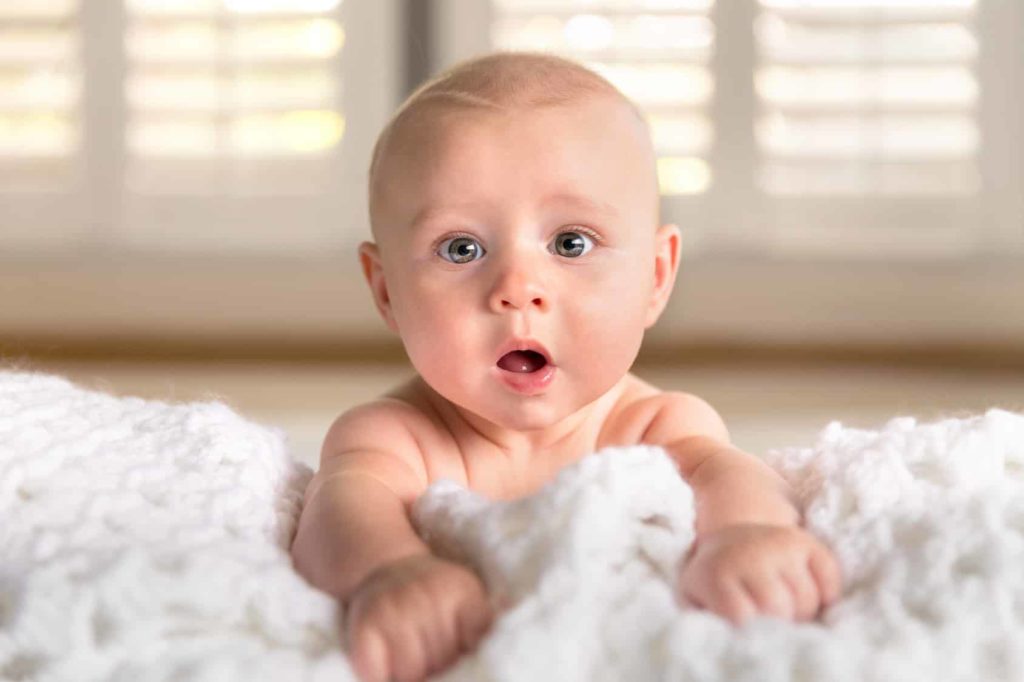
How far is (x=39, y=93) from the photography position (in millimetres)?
2268

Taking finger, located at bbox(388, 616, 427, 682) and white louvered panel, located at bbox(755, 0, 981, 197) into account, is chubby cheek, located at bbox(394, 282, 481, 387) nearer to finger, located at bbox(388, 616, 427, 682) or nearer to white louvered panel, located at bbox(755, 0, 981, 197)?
finger, located at bbox(388, 616, 427, 682)

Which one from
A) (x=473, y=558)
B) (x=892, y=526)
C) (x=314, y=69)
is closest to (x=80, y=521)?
(x=473, y=558)

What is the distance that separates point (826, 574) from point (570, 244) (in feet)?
0.98

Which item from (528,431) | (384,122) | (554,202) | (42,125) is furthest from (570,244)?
(42,125)

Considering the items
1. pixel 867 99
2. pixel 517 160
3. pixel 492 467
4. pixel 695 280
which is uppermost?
pixel 517 160

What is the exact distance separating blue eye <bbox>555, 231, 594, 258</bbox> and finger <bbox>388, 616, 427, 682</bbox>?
1.07 ft

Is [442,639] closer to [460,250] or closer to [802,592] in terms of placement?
[802,592]

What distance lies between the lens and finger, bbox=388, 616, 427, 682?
58 cm

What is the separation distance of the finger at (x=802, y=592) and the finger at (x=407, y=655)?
182 millimetres

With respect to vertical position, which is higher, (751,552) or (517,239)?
(517,239)

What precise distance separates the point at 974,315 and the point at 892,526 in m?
1.52

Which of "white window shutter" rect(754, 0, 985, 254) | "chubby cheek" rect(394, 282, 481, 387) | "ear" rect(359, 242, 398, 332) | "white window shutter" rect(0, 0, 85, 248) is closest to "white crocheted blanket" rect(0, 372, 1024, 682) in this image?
"chubby cheek" rect(394, 282, 481, 387)

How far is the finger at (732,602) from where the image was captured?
1.92ft

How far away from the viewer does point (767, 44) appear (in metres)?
2.15
